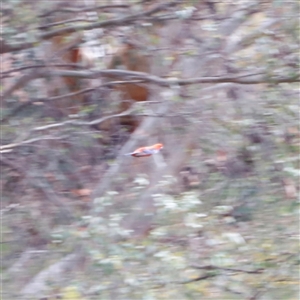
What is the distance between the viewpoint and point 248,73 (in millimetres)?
4070

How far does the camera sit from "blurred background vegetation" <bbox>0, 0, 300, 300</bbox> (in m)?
3.95

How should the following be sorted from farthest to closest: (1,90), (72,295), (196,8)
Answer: (1,90) → (196,8) → (72,295)

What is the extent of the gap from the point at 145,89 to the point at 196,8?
0.63 m

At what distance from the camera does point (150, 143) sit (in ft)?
14.3

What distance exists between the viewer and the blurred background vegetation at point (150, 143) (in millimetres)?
3953

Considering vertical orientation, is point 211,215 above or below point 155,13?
below

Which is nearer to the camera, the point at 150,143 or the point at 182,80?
the point at 182,80

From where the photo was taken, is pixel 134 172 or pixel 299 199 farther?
pixel 134 172

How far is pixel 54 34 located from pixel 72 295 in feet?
5.45

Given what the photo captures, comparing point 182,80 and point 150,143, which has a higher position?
point 182,80

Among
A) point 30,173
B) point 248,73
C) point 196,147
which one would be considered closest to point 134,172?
point 196,147

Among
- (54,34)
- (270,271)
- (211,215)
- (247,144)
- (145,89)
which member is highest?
(54,34)

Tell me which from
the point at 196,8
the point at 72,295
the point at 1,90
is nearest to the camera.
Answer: the point at 72,295

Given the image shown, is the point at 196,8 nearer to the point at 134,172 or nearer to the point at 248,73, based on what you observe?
the point at 248,73
